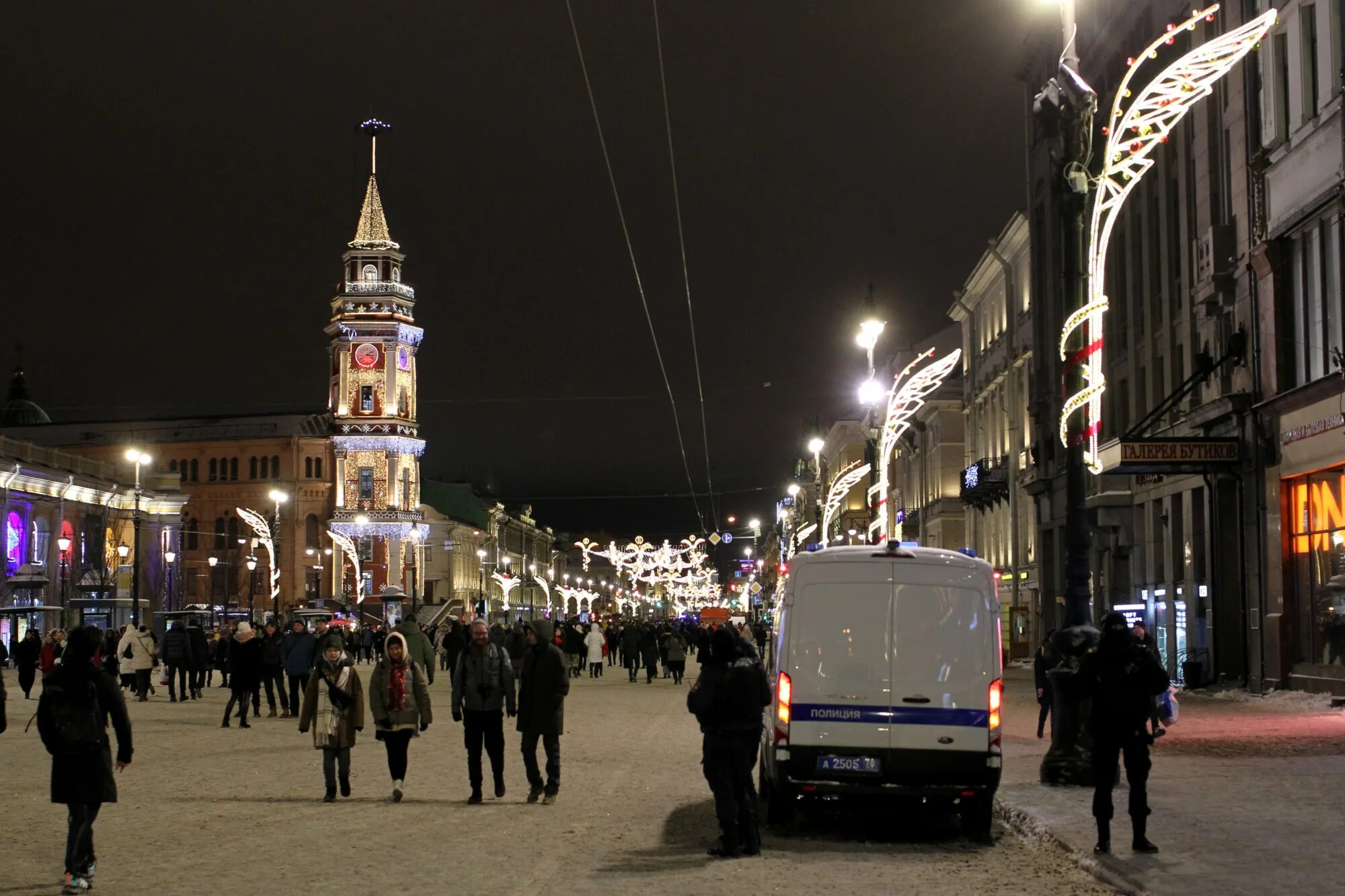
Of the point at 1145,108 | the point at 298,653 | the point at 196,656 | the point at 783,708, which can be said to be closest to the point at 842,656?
the point at 783,708

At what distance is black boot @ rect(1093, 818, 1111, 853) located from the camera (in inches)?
470

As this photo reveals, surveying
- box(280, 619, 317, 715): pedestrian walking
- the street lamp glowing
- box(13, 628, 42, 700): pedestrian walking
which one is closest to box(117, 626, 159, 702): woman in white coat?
box(13, 628, 42, 700): pedestrian walking

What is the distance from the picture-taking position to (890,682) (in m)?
13.3

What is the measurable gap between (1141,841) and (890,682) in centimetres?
224

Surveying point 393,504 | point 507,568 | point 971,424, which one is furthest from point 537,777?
point 507,568

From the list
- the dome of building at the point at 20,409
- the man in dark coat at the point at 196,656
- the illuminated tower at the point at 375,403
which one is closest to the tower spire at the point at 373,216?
the illuminated tower at the point at 375,403

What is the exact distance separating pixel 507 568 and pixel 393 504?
1652 inches

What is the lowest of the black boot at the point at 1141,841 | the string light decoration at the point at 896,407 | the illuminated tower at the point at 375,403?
the black boot at the point at 1141,841

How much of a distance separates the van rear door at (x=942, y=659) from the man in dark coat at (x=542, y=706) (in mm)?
3476

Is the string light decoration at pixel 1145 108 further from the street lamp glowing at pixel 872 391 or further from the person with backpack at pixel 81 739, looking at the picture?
the street lamp glowing at pixel 872 391

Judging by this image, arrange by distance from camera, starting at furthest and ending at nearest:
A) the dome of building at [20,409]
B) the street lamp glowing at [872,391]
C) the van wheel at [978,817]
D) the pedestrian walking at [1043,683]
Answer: the dome of building at [20,409] → the street lamp glowing at [872,391] → the pedestrian walking at [1043,683] → the van wheel at [978,817]

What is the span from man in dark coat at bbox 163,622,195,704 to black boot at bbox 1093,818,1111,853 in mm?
26152

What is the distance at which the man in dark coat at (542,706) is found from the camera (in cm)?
1548

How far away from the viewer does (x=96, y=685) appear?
10.6 m
